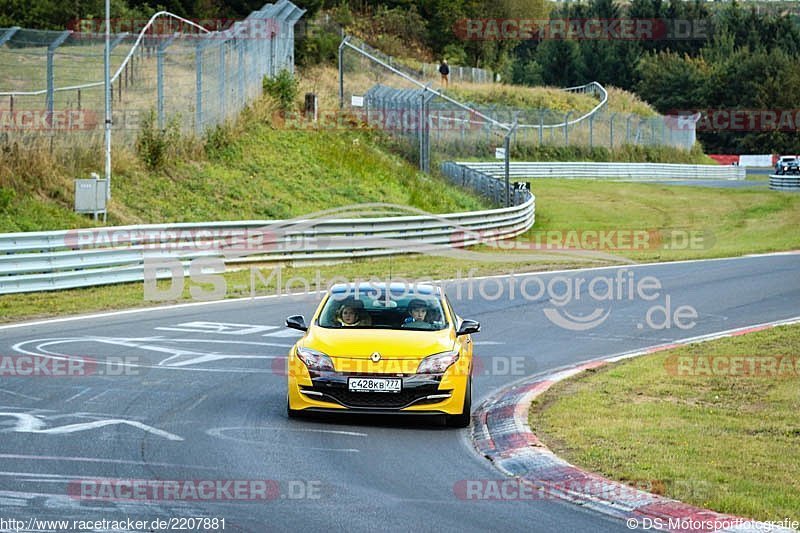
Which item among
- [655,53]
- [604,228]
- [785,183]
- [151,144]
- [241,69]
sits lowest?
[604,228]

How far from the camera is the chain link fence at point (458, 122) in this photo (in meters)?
44.6

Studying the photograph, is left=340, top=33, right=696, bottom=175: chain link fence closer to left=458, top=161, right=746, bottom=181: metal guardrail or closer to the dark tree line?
left=458, top=161, right=746, bottom=181: metal guardrail

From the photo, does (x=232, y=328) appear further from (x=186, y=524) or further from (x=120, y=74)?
(x=120, y=74)

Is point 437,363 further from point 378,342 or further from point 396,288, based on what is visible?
point 396,288

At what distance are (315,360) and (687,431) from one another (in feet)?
11.9

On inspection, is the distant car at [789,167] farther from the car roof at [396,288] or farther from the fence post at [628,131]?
the car roof at [396,288]

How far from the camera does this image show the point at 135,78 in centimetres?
3325

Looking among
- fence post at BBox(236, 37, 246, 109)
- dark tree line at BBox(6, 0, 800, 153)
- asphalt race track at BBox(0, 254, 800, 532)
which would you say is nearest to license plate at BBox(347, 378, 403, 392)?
asphalt race track at BBox(0, 254, 800, 532)

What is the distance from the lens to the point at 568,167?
6894cm

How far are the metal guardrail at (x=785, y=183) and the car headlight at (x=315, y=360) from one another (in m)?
52.6

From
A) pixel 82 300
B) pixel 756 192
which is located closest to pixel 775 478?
pixel 82 300

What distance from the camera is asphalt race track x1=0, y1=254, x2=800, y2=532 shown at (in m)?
8.09

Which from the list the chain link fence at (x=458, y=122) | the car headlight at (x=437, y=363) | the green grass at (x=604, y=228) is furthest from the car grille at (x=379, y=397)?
the chain link fence at (x=458, y=122)

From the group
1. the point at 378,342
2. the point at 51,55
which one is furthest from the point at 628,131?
the point at 378,342
